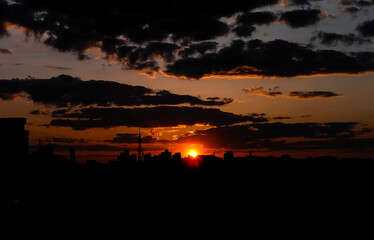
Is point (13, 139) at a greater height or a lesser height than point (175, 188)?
greater

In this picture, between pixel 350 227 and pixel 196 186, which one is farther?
pixel 196 186

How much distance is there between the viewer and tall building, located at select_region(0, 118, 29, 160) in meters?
86.9

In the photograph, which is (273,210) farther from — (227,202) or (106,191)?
(106,191)

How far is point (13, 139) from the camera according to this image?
88812mm

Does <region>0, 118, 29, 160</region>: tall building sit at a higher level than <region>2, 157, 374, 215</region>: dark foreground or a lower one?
higher

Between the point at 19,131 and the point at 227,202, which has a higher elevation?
the point at 19,131

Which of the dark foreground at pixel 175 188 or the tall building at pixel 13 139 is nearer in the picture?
the tall building at pixel 13 139

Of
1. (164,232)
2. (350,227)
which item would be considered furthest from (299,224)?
(164,232)

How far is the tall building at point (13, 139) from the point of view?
8688cm

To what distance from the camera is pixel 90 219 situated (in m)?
87.8

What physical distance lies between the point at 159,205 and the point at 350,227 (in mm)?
51760

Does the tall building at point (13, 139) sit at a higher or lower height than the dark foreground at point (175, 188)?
higher

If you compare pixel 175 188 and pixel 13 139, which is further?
pixel 175 188

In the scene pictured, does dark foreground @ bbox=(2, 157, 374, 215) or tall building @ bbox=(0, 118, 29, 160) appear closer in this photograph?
tall building @ bbox=(0, 118, 29, 160)
